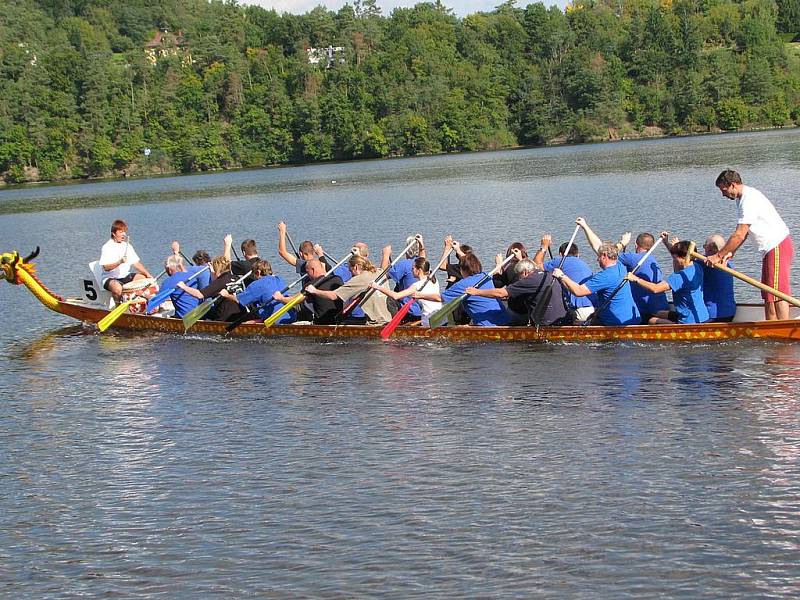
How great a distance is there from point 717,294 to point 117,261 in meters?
11.6

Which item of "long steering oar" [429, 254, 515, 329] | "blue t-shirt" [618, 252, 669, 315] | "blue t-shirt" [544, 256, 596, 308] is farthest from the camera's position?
"long steering oar" [429, 254, 515, 329]

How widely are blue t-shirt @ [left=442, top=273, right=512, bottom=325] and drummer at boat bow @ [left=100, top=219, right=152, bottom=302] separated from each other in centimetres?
720

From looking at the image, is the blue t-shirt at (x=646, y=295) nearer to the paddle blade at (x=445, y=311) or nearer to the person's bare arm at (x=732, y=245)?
the person's bare arm at (x=732, y=245)

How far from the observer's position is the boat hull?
15.8m

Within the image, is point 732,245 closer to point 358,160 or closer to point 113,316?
point 113,316

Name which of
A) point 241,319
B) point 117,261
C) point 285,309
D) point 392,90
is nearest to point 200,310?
point 241,319

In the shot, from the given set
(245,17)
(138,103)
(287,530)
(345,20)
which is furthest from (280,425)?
(245,17)

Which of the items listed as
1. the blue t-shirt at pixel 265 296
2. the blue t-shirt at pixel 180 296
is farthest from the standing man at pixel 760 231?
the blue t-shirt at pixel 180 296

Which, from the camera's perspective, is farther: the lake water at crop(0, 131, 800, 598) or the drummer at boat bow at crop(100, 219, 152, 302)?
the drummer at boat bow at crop(100, 219, 152, 302)

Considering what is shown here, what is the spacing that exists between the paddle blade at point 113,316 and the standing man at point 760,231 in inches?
439

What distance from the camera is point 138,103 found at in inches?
4899

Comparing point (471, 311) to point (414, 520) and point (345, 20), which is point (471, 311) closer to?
point (414, 520)

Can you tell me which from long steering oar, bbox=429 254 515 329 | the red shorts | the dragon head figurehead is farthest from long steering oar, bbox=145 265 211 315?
the red shorts

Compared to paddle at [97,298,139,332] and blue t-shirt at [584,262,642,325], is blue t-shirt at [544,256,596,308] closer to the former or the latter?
blue t-shirt at [584,262,642,325]
